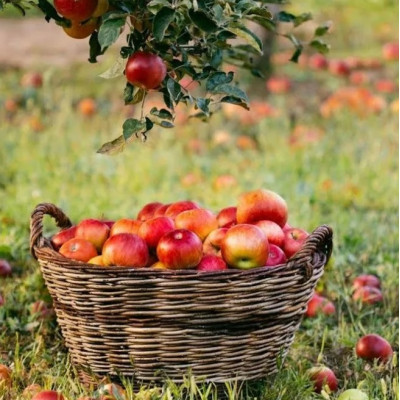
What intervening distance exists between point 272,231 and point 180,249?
35cm

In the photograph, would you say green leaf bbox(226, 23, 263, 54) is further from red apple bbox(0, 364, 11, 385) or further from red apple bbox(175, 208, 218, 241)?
red apple bbox(0, 364, 11, 385)

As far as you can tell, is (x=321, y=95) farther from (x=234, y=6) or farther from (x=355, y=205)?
(x=234, y=6)

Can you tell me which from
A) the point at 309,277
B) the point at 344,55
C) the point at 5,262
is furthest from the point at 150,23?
the point at 344,55

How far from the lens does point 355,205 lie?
4.96 meters

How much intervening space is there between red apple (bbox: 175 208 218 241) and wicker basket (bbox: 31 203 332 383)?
315 millimetres

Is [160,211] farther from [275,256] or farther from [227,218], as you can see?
[275,256]

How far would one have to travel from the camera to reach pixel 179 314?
7.53ft

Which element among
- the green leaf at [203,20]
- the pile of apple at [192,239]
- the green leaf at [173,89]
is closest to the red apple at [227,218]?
the pile of apple at [192,239]

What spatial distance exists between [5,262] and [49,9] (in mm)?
1456

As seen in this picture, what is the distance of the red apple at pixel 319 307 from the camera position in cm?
330

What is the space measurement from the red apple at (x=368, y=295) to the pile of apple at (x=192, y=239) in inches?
33.8

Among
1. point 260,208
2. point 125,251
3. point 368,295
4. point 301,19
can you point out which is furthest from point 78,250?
point 368,295

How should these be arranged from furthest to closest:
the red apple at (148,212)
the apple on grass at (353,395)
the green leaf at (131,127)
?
1. the red apple at (148,212)
2. the apple on grass at (353,395)
3. the green leaf at (131,127)

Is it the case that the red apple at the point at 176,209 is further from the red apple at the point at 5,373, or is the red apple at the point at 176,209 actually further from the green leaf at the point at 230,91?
the red apple at the point at 5,373
